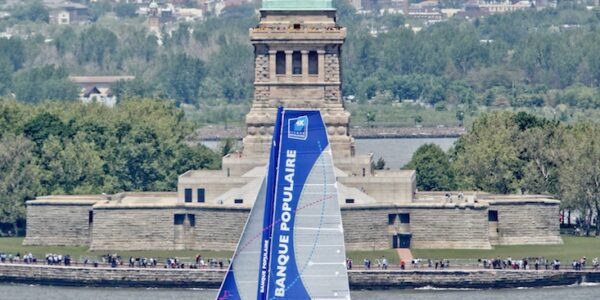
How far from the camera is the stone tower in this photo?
12350cm

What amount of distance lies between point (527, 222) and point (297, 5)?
1296 cm

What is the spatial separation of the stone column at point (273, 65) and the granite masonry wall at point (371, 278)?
529 inches

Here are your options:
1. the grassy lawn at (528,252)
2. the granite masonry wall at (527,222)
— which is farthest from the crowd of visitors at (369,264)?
the granite masonry wall at (527,222)

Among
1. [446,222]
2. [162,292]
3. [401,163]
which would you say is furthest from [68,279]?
[401,163]

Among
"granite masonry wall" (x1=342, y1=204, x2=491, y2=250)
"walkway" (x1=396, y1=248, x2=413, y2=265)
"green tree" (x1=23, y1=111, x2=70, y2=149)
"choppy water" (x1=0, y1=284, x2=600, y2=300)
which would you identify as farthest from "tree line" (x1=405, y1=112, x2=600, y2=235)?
"green tree" (x1=23, y1=111, x2=70, y2=149)

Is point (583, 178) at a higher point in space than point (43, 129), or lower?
higher

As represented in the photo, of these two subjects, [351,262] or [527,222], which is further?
[527,222]

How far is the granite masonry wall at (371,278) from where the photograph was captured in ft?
370

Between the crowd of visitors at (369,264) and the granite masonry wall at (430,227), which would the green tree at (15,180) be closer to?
the granite masonry wall at (430,227)

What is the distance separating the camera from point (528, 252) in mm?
118375

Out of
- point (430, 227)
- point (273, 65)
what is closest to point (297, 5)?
point (273, 65)

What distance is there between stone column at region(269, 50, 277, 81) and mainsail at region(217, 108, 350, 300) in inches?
1767

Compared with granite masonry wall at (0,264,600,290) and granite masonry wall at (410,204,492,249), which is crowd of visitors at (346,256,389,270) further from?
granite masonry wall at (410,204,492,249)

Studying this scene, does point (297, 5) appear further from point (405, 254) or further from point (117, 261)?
point (117, 261)
